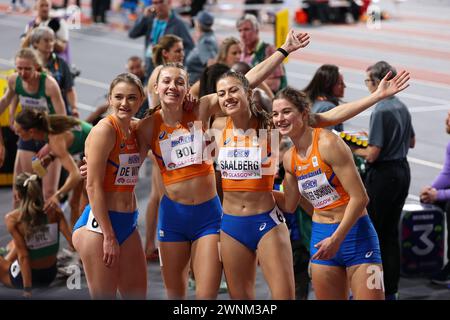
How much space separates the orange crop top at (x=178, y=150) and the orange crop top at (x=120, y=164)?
0.65 feet

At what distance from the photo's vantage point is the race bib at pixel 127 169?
5.86 metres

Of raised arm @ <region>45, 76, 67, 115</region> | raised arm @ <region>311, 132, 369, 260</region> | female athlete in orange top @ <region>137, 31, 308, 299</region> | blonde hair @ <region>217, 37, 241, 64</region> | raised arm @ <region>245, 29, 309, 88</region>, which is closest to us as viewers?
raised arm @ <region>311, 132, 369, 260</region>

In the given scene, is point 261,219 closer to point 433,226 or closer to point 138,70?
point 433,226

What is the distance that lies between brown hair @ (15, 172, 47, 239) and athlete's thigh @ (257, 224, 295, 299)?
103 inches

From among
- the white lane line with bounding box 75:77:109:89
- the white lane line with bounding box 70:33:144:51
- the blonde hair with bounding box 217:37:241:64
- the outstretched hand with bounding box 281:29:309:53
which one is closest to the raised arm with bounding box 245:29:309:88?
the outstretched hand with bounding box 281:29:309:53

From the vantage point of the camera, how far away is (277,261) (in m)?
5.88

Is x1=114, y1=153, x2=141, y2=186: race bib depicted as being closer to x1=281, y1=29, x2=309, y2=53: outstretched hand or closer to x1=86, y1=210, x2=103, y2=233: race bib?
x1=86, y1=210, x2=103, y2=233: race bib

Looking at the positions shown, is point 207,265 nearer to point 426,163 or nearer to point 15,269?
point 15,269

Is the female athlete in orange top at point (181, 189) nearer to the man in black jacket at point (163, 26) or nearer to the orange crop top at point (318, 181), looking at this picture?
the orange crop top at point (318, 181)

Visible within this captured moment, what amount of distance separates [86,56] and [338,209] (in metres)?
13.2

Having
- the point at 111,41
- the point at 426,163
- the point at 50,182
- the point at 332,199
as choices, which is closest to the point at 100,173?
the point at 332,199

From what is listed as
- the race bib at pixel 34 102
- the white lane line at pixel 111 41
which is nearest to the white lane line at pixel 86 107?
the race bib at pixel 34 102

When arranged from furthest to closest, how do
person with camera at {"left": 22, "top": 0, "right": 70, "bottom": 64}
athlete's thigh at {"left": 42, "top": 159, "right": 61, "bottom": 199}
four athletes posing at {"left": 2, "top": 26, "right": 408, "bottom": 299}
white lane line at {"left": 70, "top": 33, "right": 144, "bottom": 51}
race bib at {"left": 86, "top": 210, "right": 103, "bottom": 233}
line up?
white lane line at {"left": 70, "top": 33, "right": 144, "bottom": 51} < person with camera at {"left": 22, "top": 0, "right": 70, "bottom": 64} < athlete's thigh at {"left": 42, "top": 159, "right": 61, "bottom": 199} < race bib at {"left": 86, "top": 210, "right": 103, "bottom": 233} < four athletes posing at {"left": 2, "top": 26, "right": 408, "bottom": 299}

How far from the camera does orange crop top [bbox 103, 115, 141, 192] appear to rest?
19.2 ft
